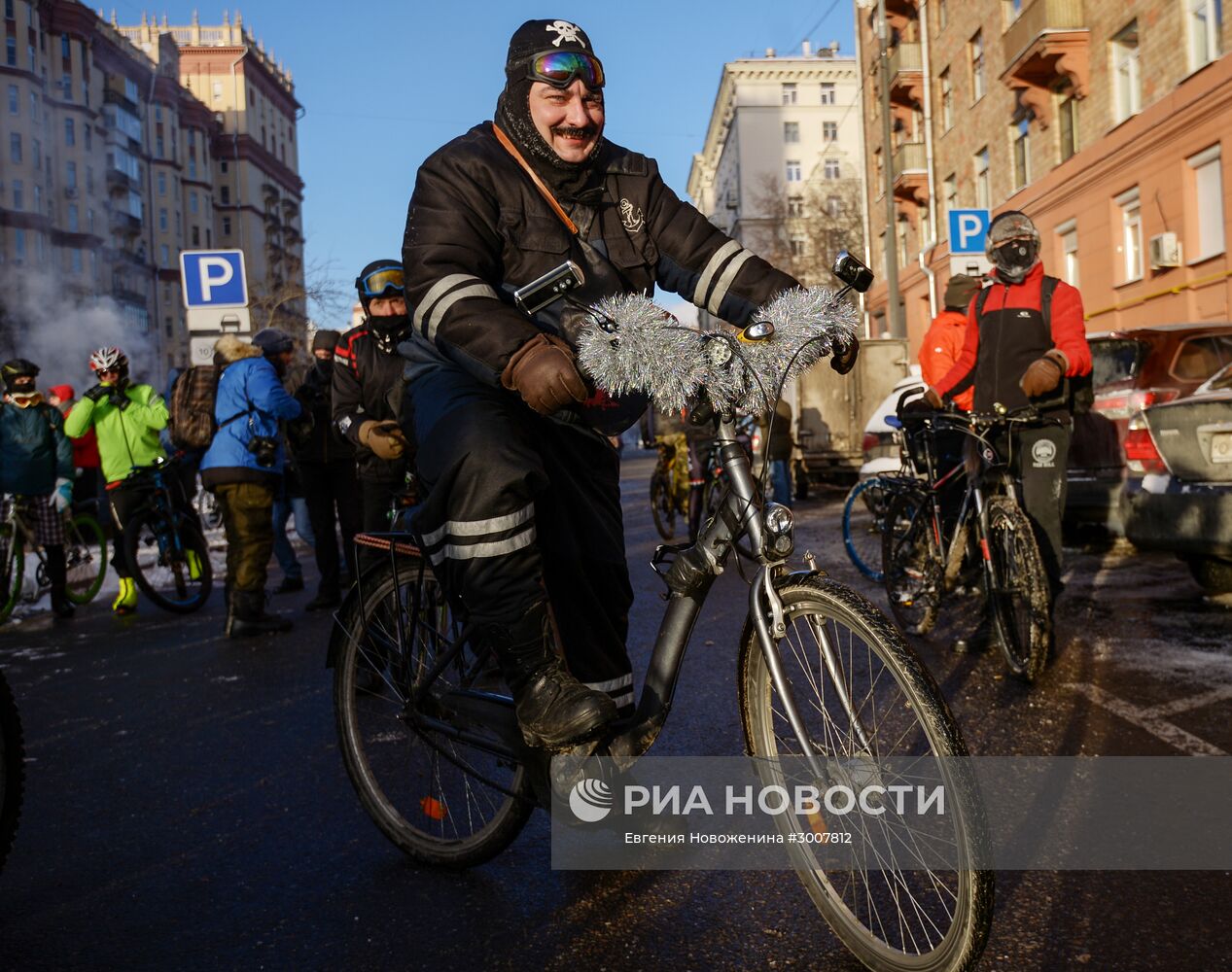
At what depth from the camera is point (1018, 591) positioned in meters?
5.23

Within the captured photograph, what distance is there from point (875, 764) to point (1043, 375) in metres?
3.48

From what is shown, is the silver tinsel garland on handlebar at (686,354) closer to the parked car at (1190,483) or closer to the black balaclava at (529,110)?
the black balaclava at (529,110)

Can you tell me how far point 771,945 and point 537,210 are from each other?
1.82 meters

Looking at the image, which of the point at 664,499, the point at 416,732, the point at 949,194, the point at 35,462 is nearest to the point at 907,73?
the point at 949,194

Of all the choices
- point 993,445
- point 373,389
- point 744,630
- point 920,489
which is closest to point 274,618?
point 373,389

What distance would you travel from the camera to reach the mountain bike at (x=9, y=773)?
3260 mm

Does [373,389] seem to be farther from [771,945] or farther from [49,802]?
[771,945]

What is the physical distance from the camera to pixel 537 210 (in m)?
3.02

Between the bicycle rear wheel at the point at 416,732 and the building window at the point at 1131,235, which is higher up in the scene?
the building window at the point at 1131,235

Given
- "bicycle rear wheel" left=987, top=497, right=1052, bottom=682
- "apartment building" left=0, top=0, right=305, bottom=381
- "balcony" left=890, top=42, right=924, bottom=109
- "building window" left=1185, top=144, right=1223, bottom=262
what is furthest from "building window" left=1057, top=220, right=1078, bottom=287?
"apartment building" left=0, top=0, right=305, bottom=381

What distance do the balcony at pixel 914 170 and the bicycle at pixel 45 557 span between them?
2841cm

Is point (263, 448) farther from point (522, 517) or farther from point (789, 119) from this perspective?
point (789, 119)

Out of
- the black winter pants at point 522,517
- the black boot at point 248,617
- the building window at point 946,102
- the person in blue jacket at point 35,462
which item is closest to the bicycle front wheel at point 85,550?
the person in blue jacket at point 35,462

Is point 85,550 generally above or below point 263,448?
below
